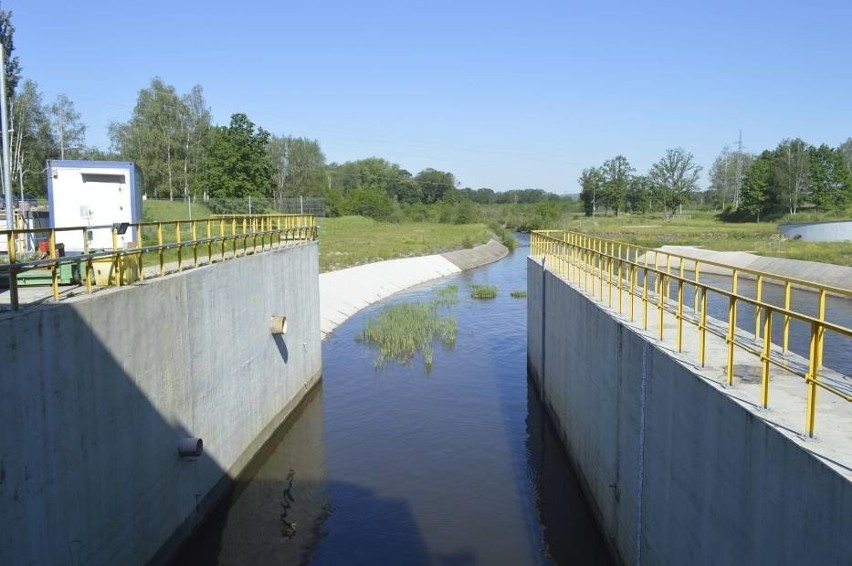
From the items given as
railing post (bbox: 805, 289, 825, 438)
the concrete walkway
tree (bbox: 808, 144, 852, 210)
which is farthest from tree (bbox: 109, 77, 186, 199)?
tree (bbox: 808, 144, 852, 210)

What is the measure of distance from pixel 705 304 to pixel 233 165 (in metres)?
58.1

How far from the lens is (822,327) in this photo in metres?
5.33

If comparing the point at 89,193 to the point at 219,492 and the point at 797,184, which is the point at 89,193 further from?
the point at 797,184

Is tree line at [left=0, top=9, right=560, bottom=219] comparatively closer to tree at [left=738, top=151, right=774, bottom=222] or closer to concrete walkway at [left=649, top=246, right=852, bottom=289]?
concrete walkway at [left=649, top=246, right=852, bottom=289]

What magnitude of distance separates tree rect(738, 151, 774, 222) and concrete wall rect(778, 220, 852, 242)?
30918 millimetres

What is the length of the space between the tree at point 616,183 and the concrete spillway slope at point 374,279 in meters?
64.4

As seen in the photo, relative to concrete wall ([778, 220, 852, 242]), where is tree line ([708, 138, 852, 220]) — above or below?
above

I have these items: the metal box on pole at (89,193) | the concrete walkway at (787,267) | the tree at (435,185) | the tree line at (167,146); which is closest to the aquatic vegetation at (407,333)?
the metal box on pole at (89,193)

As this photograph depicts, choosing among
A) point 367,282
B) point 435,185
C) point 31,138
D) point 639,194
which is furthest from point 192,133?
point 435,185

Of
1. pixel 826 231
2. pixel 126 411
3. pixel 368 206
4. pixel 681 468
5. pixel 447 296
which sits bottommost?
pixel 447 296

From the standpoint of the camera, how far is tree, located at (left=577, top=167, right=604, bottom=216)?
129125 mm

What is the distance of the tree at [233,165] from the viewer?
6141cm

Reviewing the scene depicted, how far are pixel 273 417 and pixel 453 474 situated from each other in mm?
4764

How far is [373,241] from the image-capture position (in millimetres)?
66438
